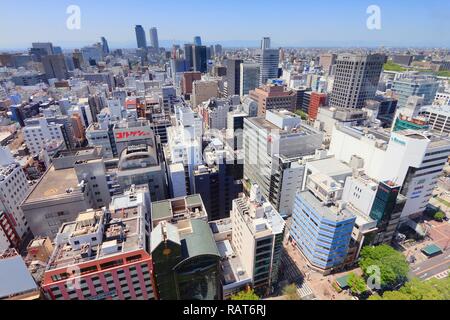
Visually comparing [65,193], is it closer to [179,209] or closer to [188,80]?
[179,209]

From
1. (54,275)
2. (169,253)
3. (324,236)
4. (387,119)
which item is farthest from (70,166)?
(387,119)

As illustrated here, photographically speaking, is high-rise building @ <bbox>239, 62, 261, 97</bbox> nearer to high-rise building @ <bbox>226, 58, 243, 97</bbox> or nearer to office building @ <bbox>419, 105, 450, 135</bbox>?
high-rise building @ <bbox>226, 58, 243, 97</bbox>

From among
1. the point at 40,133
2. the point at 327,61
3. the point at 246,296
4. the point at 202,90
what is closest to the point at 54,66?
the point at 202,90

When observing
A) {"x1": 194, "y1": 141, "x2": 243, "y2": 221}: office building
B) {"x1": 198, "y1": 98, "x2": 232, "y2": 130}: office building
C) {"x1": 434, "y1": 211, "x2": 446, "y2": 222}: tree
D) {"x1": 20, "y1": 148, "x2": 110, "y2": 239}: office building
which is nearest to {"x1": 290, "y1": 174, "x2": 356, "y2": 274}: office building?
{"x1": 194, "y1": 141, "x2": 243, "y2": 221}: office building

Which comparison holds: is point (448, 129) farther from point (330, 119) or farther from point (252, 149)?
point (252, 149)

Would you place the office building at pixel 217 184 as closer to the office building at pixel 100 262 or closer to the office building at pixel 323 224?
the office building at pixel 323 224

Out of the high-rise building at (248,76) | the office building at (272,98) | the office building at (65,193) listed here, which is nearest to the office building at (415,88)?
the office building at (272,98)
